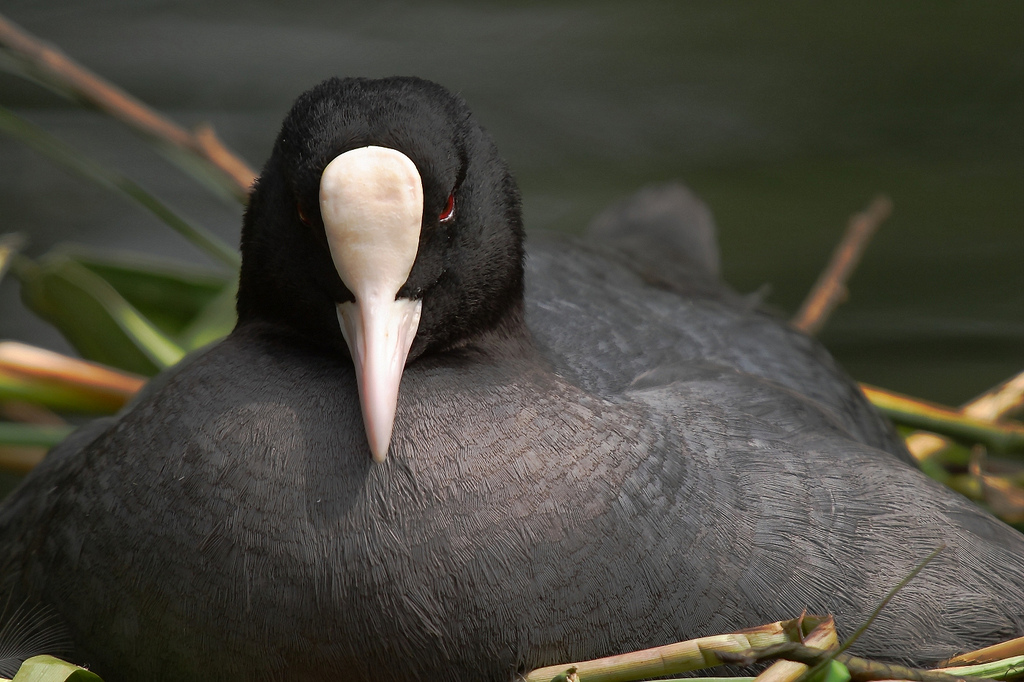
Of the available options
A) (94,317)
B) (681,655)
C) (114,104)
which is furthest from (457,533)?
(114,104)

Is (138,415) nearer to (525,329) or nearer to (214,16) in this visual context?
(525,329)

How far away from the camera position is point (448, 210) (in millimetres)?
1574

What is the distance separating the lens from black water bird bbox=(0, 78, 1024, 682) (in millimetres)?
1452

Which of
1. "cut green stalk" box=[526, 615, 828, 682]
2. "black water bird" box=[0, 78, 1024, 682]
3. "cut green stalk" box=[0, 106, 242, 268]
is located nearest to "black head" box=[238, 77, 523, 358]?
"black water bird" box=[0, 78, 1024, 682]

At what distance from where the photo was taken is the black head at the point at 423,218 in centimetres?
152

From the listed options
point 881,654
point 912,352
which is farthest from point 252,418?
point 912,352

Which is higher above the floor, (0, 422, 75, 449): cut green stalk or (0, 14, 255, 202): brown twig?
(0, 14, 255, 202): brown twig

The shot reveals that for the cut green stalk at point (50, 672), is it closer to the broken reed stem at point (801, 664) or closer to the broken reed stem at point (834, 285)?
the broken reed stem at point (801, 664)

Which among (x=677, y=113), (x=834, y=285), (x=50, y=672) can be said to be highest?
(x=677, y=113)

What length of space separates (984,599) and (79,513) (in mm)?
1241

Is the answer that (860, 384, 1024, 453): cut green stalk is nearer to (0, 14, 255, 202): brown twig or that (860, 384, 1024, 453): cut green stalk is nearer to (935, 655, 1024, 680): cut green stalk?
(935, 655, 1024, 680): cut green stalk

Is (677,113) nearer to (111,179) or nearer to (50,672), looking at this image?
(111,179)

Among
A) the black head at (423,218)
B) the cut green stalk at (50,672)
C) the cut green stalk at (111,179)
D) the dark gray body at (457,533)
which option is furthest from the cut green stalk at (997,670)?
the cut green stalk at (111,179)

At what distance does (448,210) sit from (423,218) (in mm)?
48
